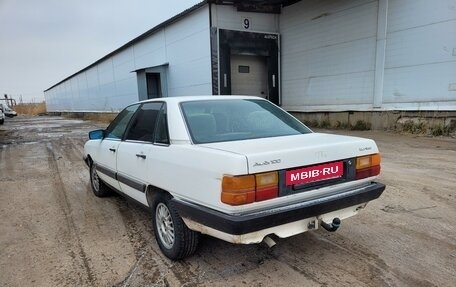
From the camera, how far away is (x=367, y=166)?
9.56ft

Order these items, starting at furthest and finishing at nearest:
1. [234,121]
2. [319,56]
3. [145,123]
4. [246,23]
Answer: [246,23] → [319,56] → [145,123] → [234,121]

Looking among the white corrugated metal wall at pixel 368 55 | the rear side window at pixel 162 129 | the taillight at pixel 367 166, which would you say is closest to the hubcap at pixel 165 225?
the rear side window at pixel 162 129

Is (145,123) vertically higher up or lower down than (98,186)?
higher up

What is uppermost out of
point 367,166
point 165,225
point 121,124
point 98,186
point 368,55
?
point 368,55

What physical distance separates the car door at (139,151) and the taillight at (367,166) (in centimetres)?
181

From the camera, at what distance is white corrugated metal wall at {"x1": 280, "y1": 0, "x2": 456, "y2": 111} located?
382 inches

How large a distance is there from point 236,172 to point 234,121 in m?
1.05

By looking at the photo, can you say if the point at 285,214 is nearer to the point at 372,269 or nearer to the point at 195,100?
the point at 372,269

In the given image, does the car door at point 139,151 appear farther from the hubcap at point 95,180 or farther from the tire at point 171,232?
the hubcap at point 95,180

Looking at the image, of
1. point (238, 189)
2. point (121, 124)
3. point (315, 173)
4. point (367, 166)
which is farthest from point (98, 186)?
point (367, 166)

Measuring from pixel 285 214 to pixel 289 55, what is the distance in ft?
44.7

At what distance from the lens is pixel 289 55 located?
1501 centimetres

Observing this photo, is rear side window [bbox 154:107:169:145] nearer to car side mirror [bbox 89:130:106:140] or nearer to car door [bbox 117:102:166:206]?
car door [bbox 117:102:166:206]

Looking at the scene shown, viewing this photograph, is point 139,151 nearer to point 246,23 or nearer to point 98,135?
point 98,135
